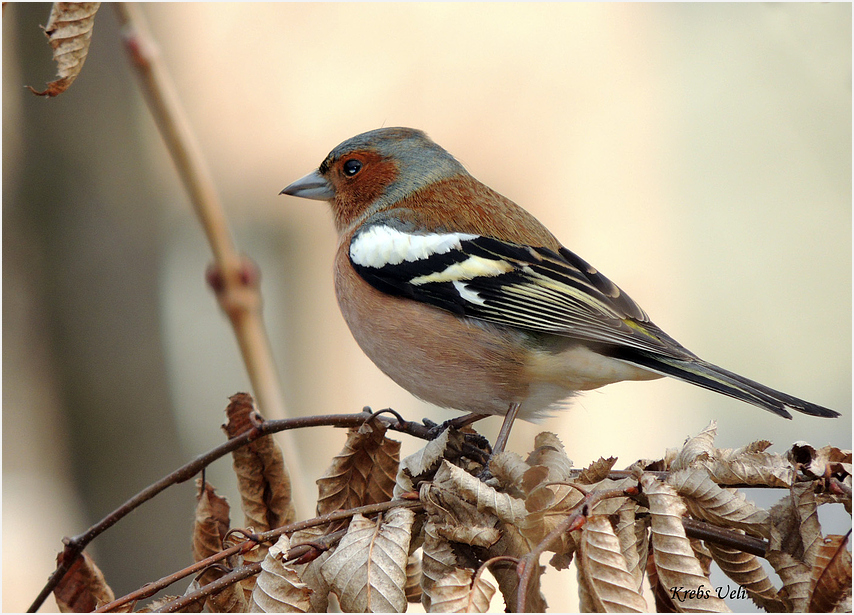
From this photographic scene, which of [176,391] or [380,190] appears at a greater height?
[380,190]

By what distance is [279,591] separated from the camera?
1778 millimetres

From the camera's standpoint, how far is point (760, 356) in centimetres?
638

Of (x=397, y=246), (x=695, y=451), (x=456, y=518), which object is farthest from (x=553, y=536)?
(x=397, y=246)

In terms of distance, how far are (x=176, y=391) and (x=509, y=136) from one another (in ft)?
12.4

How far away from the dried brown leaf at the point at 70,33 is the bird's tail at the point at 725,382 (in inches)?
86.3

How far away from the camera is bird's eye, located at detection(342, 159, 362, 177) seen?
13.1 ft

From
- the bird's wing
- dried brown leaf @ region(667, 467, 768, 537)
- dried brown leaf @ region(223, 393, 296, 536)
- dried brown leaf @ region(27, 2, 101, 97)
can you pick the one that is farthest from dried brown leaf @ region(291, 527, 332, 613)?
dried brown leaf @ region(27, 2, 101, 97)

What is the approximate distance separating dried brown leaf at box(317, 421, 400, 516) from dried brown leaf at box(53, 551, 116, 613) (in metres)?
0.82

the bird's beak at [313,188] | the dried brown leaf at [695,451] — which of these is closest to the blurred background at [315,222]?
the bird's beak at [313,188]

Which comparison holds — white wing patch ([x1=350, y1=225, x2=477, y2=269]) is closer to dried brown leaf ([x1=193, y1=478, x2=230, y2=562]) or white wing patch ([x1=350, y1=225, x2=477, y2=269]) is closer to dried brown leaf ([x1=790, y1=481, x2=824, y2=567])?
dried brown leaf ([x1=193, y1=478, x2=230, y2=562])

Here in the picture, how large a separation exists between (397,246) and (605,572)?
6.50 feet

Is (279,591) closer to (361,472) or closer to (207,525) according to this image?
(361,472)

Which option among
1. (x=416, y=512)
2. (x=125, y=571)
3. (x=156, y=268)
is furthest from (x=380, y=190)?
(x=125, y=571)

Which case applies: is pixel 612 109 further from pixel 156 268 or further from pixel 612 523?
pixel 612 523
